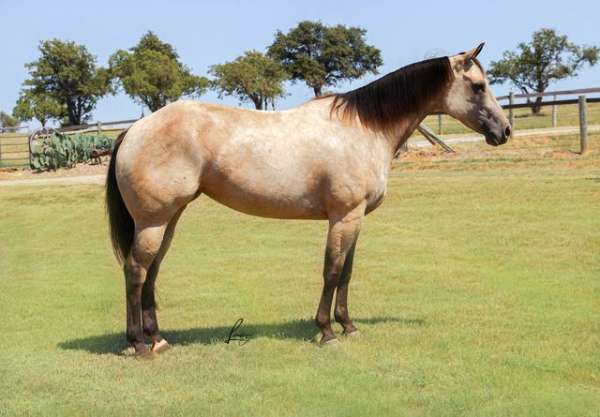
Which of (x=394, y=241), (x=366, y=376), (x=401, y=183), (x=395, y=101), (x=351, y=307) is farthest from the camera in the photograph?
(x=401, y=183)

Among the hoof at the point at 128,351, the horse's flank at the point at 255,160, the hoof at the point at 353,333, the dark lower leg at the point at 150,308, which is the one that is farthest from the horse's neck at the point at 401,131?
the hoof at the point at 128,351

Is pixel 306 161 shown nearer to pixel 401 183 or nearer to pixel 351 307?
pixel 351 307

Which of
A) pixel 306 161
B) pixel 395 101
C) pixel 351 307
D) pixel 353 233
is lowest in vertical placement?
pixel 351 307

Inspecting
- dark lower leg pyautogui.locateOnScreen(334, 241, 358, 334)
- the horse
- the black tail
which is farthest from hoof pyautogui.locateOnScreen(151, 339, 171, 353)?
dark lower leg pyautogui.locateOnScreen(334, 241, 358, 334)

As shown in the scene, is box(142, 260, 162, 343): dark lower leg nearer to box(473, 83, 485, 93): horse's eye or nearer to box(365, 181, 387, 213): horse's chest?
box(365, 181, 387, 213): horse's chest

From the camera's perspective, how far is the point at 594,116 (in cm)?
3547

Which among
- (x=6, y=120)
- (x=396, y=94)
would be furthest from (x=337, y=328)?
(x=6, y=120)

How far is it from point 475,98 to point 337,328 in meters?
2.33

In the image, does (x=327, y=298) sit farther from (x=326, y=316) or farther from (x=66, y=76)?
(x=66, y=76)

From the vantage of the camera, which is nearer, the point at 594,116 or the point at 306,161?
the point at 306,161

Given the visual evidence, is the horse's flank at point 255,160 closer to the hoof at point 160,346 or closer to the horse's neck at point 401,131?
the horse's neck at point 401,131

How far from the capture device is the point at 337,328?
632 centimetres

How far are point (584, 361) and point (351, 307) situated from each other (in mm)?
2571

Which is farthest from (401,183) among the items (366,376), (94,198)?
(366,376)
